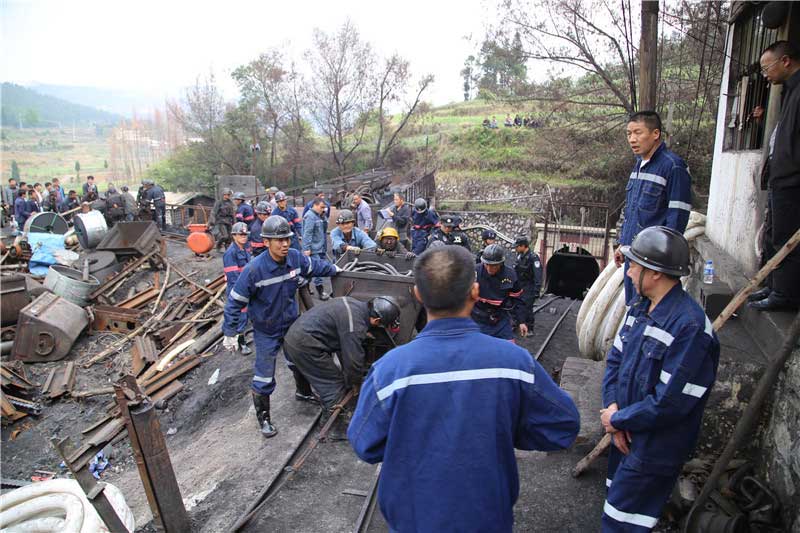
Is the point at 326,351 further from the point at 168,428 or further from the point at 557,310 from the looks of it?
the point at 557,310

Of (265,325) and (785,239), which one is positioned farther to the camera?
(265,325)

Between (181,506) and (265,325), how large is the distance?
1.75 meters

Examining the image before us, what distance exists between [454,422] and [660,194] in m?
3.09

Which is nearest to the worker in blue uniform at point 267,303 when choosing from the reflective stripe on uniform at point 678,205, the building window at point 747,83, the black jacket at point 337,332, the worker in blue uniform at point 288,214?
the black jacket at point 337,332

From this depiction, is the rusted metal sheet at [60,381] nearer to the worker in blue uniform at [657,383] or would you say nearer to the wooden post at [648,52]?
the worker in blue uniform at [657,383]

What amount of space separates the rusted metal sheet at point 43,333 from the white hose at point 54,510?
620 centimetres

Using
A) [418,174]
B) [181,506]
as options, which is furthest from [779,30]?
[418,174]

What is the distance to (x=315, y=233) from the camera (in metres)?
8.91

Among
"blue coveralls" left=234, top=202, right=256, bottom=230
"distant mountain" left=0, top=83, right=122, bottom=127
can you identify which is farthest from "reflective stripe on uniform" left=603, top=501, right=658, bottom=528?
"distant mountain" left=0, top=83, right=122, bottom=127

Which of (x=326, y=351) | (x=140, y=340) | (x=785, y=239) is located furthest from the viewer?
(x=140, y=340)

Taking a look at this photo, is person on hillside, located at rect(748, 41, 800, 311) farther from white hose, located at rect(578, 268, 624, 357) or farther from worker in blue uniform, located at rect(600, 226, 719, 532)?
white hose, located at rect(578, 268, 624, 357)

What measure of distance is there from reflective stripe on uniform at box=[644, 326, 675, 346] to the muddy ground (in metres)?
1.73

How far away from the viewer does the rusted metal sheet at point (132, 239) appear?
13.0 meters

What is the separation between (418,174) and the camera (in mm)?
30297
